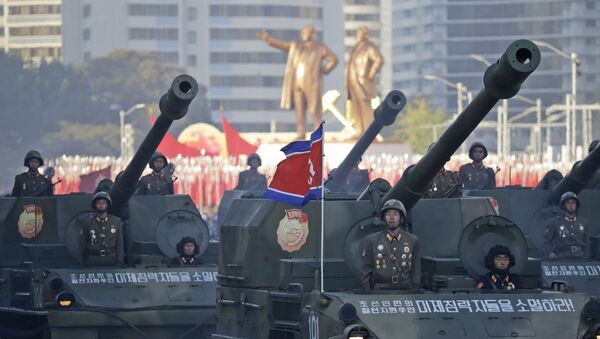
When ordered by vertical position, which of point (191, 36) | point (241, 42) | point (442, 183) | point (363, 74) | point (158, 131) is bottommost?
point (442, 183)

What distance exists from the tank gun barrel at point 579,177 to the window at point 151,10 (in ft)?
490

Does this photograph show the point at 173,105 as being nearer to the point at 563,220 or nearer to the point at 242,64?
the point at 563,220

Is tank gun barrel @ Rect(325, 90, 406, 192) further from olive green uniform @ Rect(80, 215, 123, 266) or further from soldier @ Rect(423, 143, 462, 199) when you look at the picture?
olive green uniform @ Rect(80, 215, 123, 266)

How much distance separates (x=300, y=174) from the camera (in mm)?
20688

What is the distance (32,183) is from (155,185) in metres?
1.85

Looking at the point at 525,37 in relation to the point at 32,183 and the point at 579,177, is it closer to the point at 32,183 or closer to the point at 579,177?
the point at 32,183

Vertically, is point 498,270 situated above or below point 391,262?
below

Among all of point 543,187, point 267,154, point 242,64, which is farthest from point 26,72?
point 543,187

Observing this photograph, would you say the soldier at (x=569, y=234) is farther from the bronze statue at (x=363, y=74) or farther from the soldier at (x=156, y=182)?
the bronze statue at (x=363, y=74)

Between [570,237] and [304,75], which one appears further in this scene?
[304,75]

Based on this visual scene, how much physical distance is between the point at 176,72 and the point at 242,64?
33.7 m

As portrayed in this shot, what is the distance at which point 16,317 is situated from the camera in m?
26.7

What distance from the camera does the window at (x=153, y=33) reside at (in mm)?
176375

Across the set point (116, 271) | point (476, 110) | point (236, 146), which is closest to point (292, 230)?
point (476, 110)
